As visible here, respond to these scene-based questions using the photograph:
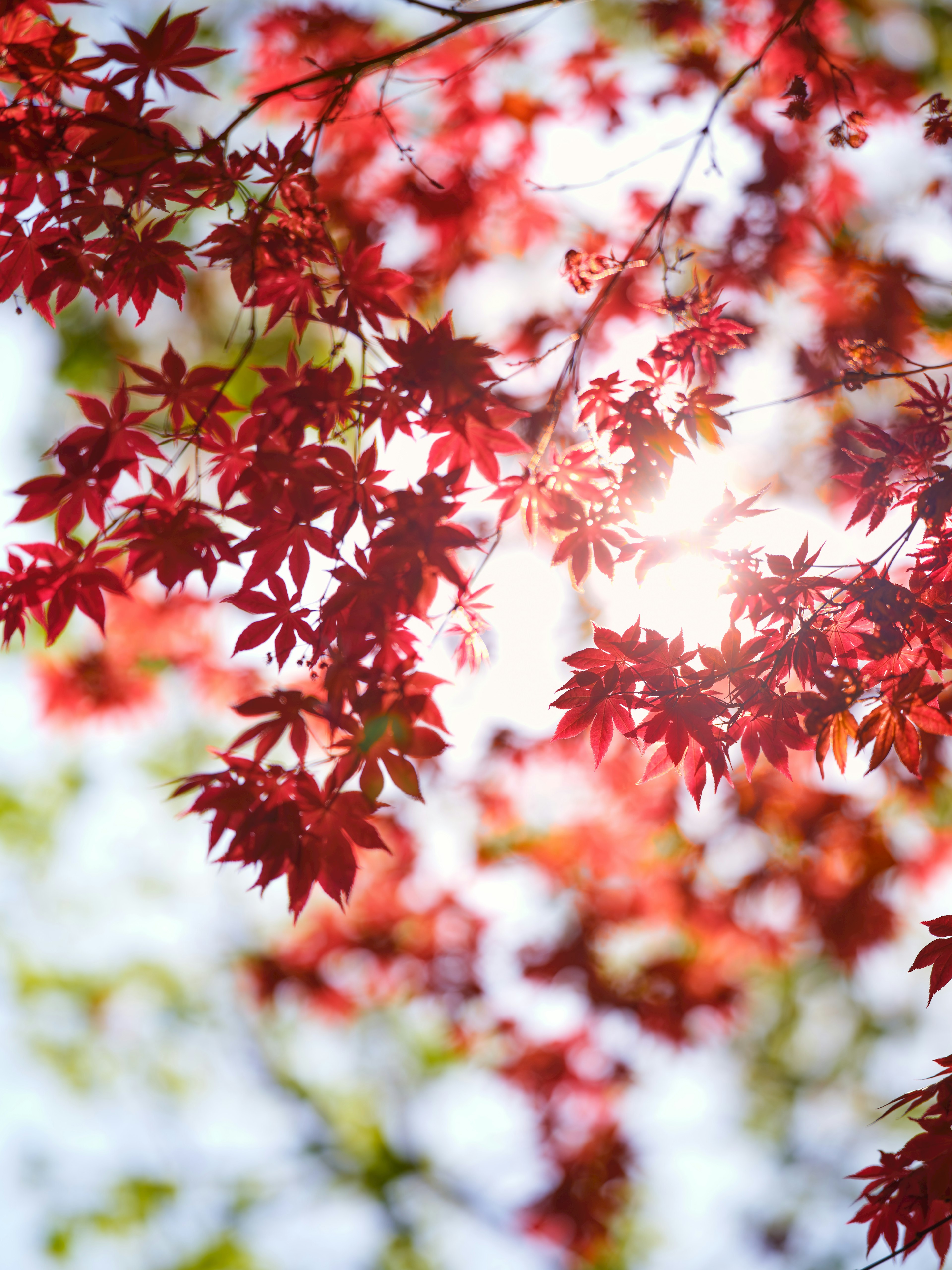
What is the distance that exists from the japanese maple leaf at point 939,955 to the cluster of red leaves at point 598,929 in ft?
9.60

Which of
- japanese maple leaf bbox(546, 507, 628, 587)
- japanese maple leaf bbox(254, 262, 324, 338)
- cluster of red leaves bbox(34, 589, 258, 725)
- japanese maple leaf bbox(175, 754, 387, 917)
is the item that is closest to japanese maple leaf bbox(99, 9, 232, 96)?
japanese maple leaf bbox(254, 262, 324, 338)

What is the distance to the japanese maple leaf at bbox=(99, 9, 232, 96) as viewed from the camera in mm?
1706

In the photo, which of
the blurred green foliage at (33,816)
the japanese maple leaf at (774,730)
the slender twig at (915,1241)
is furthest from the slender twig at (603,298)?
the blurred green foliage at (33,816)

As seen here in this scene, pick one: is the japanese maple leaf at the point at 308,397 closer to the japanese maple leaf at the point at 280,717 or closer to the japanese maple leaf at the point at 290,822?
the japanese maple leaf at the point at 280,717

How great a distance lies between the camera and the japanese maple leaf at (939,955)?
1.62 meters

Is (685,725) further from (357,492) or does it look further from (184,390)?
(184,390)

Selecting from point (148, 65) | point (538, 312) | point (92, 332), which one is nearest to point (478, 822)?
point (538, 312)

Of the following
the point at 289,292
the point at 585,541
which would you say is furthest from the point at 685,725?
the point at 289,292

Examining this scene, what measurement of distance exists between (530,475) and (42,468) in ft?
19.3

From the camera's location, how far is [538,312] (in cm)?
434

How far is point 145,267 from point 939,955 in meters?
2.43

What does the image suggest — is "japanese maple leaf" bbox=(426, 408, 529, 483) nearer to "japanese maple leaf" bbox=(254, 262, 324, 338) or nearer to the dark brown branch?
"japanese maple leaf" bbox=(254, 262, 324, 338)

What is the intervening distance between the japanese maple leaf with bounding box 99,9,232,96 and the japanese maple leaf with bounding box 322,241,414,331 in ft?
1.60

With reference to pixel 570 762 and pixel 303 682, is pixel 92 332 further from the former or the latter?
pixel 570 762
